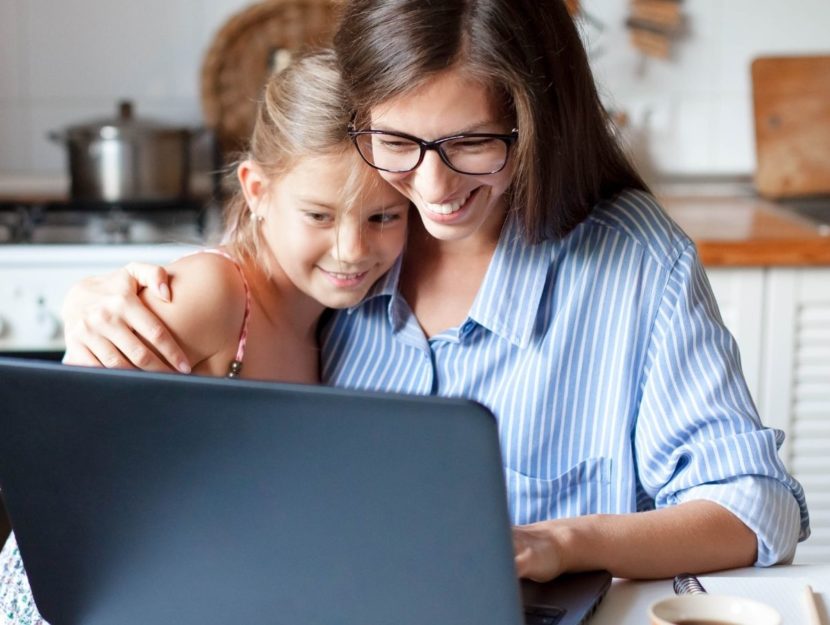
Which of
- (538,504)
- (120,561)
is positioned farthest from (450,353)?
(120,561)

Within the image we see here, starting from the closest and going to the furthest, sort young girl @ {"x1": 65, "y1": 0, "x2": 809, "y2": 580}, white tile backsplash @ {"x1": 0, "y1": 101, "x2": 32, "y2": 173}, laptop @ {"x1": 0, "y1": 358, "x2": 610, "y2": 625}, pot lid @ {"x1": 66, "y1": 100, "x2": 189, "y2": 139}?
laptop @ {"x1": 0, "y1": 358, "x2": 610, "y2": 625}, young girl @ {"x1": 65, "y1": 0, "x2": 809, "y2": 580}, pot lid @ {"x1": 66, "y1": 100, "x2": 189, "y2": 139}, white tile backsplash @ {"x1": 0, "y1": 101, "x2": 32, "y2": 173}

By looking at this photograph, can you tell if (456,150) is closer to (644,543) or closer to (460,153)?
(460,153)

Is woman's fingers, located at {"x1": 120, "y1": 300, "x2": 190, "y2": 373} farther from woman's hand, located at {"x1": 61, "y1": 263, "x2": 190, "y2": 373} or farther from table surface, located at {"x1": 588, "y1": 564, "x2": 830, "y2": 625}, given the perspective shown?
table surface, located at {"x1": 588, "y1": 564, "x2": 830, "y2": 625}

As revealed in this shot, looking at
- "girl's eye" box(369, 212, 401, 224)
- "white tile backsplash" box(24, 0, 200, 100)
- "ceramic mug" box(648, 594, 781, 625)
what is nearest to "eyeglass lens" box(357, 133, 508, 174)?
"girl's eye" box(369, 212, 401, 224)

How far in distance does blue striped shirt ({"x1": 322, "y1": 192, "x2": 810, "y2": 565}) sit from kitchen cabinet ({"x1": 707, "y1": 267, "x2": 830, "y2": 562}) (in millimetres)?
934

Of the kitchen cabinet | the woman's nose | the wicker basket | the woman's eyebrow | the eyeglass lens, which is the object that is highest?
the wicker basket

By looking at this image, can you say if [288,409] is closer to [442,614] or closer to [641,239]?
[442,614]

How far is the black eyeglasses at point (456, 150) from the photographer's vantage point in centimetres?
112

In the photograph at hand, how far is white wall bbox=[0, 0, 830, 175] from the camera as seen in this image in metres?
2.75

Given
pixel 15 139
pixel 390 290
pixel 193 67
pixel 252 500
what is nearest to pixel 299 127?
pixel 390 290

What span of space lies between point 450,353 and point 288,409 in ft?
1.92

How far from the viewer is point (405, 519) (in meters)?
0.79

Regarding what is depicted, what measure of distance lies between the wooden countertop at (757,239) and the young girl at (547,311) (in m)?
0.87

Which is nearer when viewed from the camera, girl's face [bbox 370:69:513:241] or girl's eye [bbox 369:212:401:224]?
girl's face [bbox 370:69:513:241]
